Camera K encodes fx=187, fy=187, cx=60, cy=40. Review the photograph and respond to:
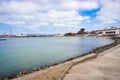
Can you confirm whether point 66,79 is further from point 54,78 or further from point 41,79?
point 41,79

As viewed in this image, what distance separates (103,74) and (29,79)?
495 centimetres

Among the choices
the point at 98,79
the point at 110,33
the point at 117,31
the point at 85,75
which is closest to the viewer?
the point at 98,79

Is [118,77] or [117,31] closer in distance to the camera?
[118,77]

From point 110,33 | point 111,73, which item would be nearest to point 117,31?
point 110,33

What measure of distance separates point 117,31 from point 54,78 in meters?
160

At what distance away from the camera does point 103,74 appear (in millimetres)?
12578

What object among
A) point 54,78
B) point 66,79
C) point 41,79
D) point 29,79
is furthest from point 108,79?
point 29,79

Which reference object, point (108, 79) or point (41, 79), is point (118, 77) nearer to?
point (108, 79)

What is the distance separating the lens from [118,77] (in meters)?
11.7

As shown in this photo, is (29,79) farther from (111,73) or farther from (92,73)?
(111,73)

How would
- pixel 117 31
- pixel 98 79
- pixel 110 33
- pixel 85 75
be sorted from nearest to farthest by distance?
pixel 98 79
pixel 85 75
pixel 117 31
pixel 110 33

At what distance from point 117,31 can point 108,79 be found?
524 feet

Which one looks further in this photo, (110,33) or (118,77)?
(110,33)

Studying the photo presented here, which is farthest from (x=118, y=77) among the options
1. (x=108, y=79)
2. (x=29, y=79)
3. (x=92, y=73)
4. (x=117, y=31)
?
(x=117, y=31)
